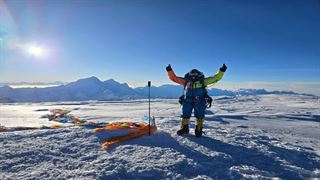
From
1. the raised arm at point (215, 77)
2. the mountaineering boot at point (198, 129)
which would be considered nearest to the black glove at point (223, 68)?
the raised arm at point (215, 77)

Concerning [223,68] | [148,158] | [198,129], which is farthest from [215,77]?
[148,158]

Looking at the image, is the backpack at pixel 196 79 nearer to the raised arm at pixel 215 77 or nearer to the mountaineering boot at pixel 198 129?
the raised arm at pixel 215 77

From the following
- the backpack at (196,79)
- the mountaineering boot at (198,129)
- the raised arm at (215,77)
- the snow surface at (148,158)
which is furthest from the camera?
the raised arm at (215,77)

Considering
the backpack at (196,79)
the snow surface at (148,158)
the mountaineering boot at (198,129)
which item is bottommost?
the snow surface at (148,158)

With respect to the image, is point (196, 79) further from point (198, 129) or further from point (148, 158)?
point (148, 158)

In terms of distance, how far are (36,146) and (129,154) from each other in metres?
2.03

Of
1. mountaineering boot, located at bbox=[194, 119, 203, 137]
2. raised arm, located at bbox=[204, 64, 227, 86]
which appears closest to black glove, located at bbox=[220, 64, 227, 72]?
raised arm, located at bbox=[204, 64, 227, 86]

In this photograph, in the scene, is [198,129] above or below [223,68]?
below

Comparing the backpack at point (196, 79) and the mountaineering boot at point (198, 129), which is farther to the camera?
the backpack at point (196, 79)

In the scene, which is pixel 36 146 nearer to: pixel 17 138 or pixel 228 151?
pixel 17 138

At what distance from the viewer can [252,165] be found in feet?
18.1

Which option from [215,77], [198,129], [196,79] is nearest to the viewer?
[198,129]

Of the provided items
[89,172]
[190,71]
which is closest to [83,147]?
[89,172]

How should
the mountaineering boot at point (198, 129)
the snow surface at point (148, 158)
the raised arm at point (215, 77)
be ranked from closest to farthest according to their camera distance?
the snow surface at point (148, 158) < the mountaineering boot at point (198, 129) < the raised arm at point (215, 77)
